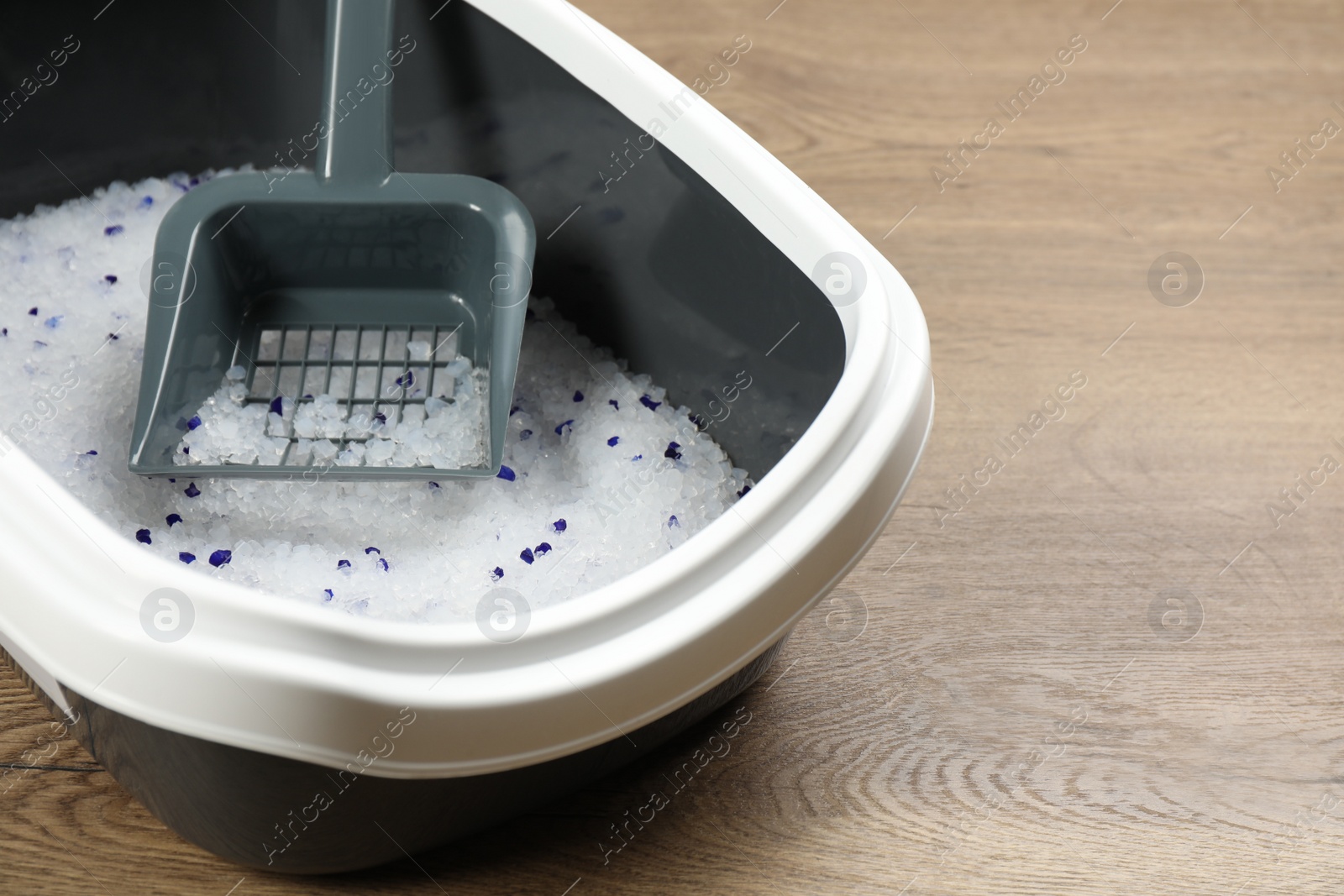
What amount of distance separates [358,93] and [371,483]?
0.30 meters

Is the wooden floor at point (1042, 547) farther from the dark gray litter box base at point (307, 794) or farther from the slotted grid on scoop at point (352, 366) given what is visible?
the slotted grid on scoop at point (352, 366)

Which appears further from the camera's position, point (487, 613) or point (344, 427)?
point (344, 427)

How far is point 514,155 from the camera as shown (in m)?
0.96

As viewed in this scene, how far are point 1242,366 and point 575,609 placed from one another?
2.73 feet

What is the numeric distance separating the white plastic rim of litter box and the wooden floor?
0.74ft

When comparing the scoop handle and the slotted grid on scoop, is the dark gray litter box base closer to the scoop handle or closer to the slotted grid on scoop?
the slotted grid on scoop

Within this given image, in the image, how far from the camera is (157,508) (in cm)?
86

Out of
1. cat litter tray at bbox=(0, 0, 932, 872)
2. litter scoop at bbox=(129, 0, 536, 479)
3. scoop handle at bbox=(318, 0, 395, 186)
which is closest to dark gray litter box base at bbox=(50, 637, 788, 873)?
cat litter tray at bbox=(0, 0, 932, 872)

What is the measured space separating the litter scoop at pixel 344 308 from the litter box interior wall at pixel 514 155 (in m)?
0.05

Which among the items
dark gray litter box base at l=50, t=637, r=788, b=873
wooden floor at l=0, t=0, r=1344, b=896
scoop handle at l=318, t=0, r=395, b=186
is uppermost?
scoop handle at l=318, t=0, r=395, b=186

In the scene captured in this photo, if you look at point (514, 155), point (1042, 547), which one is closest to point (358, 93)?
point (514, 155)

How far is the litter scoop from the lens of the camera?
877 millimetres

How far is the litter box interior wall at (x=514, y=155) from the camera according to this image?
0.80 meters

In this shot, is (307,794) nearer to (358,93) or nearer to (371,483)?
(371,483)
